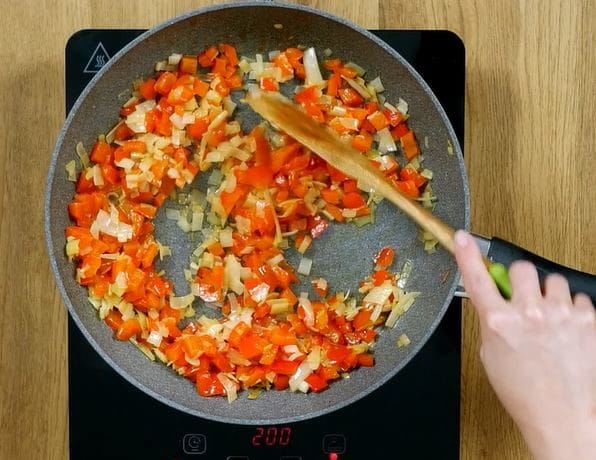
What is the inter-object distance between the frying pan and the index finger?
7.2 inches

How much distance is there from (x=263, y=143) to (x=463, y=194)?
0.34 meters

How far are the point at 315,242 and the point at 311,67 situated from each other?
0.96 ft

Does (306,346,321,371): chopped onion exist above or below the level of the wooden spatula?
below

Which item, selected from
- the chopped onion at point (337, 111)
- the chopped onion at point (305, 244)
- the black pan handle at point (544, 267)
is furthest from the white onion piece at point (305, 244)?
the black pan handle at point (544, 267)

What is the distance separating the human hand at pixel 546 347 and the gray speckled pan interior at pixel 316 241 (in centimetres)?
20

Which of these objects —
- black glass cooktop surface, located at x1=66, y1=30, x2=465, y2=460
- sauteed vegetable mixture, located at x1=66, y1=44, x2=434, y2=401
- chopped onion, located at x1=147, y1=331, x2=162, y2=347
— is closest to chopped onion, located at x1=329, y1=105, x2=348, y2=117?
sauteed vegetable mixture, located at x1=66, y1=44, x2=434, y2=401

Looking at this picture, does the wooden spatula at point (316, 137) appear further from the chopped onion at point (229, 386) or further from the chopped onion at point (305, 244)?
the chopped onion at point (229, 386)

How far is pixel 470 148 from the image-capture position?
126 centimetres

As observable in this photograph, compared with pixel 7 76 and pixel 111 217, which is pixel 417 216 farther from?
pixel 7 76

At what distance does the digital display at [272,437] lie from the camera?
1254mm

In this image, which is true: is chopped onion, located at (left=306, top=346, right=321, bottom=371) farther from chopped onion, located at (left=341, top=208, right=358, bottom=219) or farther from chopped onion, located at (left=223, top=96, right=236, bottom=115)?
chopped onion, located at (left=223, top=96, right=236, bottom=115)

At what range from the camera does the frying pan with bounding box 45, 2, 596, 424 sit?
1147mm

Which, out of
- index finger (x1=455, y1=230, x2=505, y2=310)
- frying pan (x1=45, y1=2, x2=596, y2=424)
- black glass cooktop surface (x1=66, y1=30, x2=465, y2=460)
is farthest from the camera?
black glass cooktop surface (x1=66, y1=30, x2=465, y2=460)

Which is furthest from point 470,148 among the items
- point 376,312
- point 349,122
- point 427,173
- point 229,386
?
point 229,386
